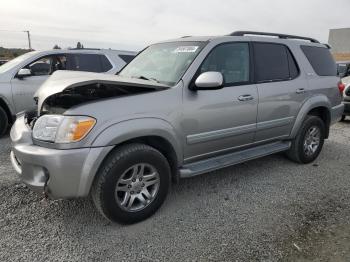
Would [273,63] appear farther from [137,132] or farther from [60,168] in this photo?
[60,168]

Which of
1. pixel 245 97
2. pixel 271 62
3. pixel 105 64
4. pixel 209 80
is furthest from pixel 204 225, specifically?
pixel 105 64

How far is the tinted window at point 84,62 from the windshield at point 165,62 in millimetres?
2950

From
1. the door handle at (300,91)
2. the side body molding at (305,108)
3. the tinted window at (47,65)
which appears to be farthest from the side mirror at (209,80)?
the tinted window at (47,65)

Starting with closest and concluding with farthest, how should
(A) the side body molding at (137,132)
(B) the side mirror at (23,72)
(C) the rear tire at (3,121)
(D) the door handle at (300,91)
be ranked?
1. (A) the side body molding at (137,132)
2. (D) the door handle at (300,91)
3. (C) the rear tire at (3,121)
4. (B) the side mirror at (23,72)

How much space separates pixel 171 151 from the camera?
3.34 meters

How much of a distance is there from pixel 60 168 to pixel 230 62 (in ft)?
7.38

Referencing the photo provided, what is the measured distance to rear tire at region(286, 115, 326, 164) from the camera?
4.78 m

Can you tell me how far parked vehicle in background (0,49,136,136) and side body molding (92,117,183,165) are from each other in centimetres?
420

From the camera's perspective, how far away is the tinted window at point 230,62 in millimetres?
3656

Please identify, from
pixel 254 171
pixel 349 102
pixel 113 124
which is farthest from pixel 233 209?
pixel 349 102

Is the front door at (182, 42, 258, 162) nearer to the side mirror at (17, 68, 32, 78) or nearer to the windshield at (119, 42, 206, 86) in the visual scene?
the windshield at (119, 42, 206, 86)

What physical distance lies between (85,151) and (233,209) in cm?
170

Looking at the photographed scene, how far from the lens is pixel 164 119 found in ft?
10.4

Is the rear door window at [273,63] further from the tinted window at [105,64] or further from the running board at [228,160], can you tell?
the tinted window at [105,64]
